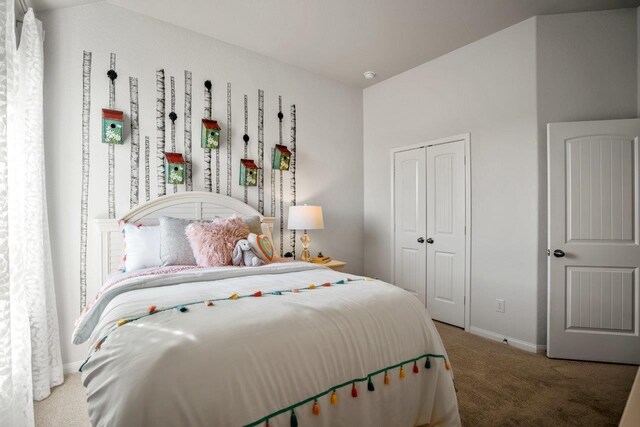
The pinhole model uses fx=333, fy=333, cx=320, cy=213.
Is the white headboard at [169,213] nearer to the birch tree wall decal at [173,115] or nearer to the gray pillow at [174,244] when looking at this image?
the birch tree wall decal at [173,115]

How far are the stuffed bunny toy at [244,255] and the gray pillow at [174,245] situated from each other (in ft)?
0.99

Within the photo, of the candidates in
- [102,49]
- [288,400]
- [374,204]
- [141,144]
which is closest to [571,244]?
[374,204]

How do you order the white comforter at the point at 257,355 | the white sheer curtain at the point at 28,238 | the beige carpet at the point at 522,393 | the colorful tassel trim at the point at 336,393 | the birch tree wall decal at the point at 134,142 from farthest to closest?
the birch tree wall decal at the point at 134,142, the beige carpet at the point at 522,393, the white sheer curtain at the point at 28,238, the colorful tassel trim at the point at 336,393, the white comforter at the point at 257,355

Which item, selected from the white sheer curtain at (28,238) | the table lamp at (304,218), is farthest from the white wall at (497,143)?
the white sheer curtain at (28,238)

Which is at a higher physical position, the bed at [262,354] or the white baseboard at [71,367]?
the bed at [262,354]

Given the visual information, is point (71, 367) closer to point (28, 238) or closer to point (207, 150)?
point (28, 238)

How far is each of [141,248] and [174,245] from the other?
23 centimetres

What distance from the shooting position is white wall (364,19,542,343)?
2.93 m

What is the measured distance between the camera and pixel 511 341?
3.01m

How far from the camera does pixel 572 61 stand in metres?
2.83

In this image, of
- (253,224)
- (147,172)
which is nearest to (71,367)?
(147,172)


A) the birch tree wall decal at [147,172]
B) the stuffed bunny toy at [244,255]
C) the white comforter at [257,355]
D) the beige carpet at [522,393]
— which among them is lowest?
the beige carpet at [522,393]

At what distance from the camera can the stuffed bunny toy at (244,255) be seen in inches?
96.9

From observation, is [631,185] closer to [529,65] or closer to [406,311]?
[529,65]
